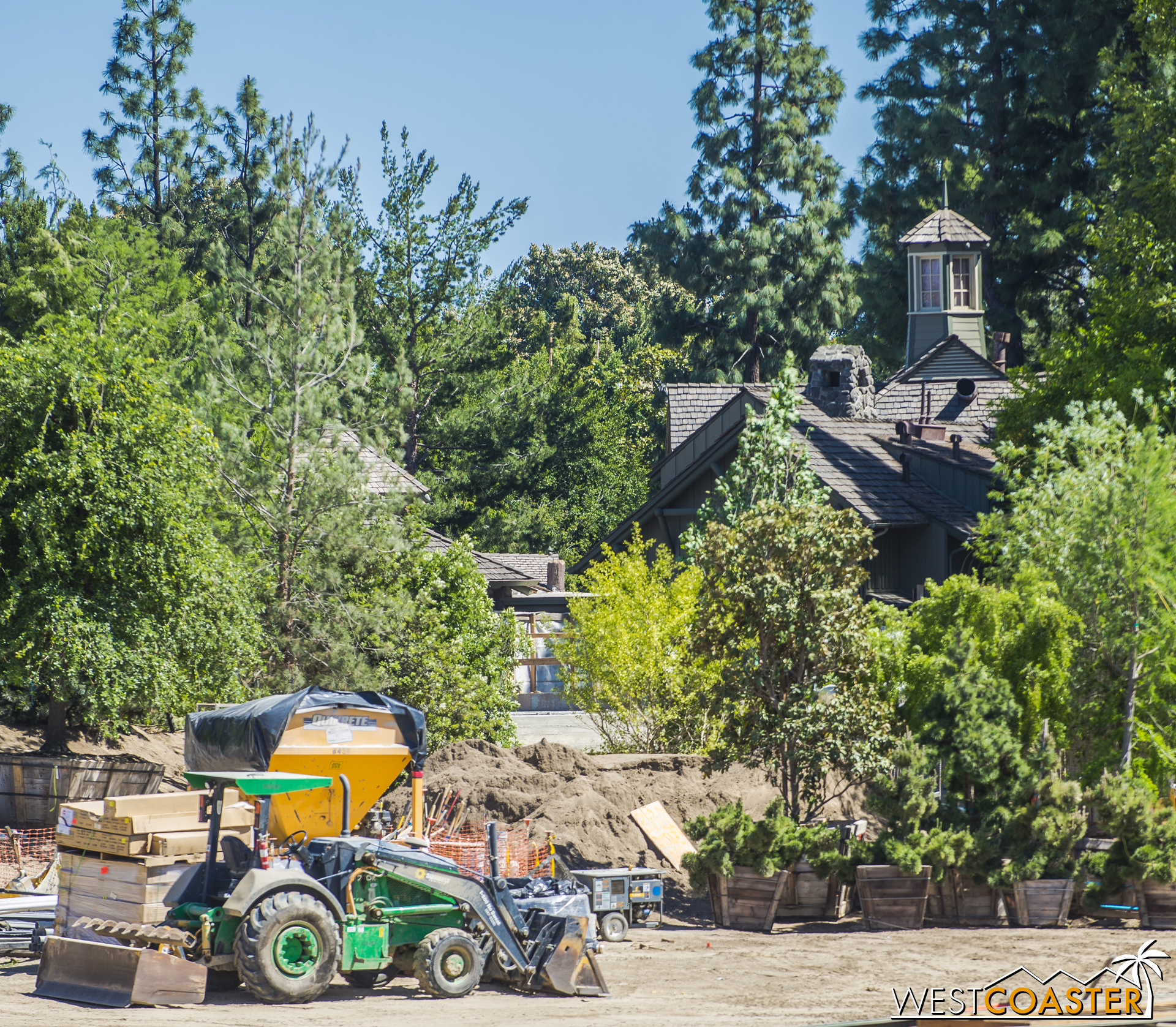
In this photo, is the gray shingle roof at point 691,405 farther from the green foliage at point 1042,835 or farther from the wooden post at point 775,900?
the green foliage at point 1042,835

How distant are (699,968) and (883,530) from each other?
61.2 feet

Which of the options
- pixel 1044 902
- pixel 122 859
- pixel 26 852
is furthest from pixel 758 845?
pixel 26 852

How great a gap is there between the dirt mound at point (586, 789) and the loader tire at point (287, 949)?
6684 millimetres

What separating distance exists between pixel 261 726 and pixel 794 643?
6.64m

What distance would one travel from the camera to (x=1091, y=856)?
1479cm

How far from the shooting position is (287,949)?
1129 cm

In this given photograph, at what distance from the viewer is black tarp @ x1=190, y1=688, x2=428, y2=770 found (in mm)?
16625

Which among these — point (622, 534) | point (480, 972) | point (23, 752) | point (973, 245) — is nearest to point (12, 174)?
point (622, 534)

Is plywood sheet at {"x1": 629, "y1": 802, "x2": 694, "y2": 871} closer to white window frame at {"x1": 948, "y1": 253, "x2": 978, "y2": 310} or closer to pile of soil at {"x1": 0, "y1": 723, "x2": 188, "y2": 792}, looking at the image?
pile of soil at {"x1": 0, "y1": 723, "x2": 188, "y2": 792}

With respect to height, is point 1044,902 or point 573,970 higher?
point 1044,902

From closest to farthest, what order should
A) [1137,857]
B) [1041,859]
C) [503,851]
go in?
[1137,857] < [1041,859] < [503,851]

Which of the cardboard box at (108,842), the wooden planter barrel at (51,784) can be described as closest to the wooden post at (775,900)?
the cardboard box at (108,842)

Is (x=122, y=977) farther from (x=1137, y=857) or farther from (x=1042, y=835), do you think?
(x=1137, y=857)

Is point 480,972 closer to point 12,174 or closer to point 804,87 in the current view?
point 12,174
